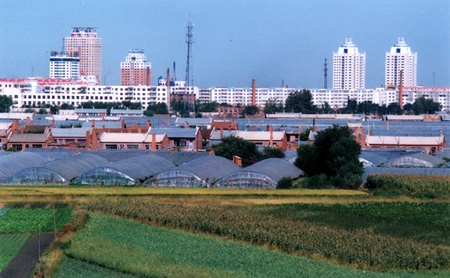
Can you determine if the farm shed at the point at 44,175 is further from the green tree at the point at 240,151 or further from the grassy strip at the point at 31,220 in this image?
the green tree at the point at 240,151

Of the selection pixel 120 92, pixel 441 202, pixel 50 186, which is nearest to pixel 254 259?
pixel 441 202

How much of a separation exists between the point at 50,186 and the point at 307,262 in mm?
12375

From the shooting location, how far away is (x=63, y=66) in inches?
5325

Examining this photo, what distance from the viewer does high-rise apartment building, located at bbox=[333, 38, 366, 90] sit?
458ft

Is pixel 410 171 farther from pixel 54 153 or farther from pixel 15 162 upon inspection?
pixel 54 153

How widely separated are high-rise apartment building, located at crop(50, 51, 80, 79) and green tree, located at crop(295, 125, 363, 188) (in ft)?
365

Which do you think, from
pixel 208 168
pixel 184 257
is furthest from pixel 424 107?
pixel 184 257

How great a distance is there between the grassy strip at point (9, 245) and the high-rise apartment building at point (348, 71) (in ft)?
418

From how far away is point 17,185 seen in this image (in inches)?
917

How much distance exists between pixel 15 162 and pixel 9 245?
508 inches

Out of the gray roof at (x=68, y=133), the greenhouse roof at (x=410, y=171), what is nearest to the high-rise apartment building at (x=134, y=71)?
the gray roof at (x=68, y=133)

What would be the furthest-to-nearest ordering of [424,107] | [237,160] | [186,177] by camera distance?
[424,107], [237,160], [186,177]

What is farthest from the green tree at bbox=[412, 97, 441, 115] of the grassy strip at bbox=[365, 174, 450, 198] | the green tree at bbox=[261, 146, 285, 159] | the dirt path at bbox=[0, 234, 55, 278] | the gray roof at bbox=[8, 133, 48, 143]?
the dirt path at bbox=[0, 234, 55, 278]

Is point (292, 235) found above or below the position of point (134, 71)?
below
